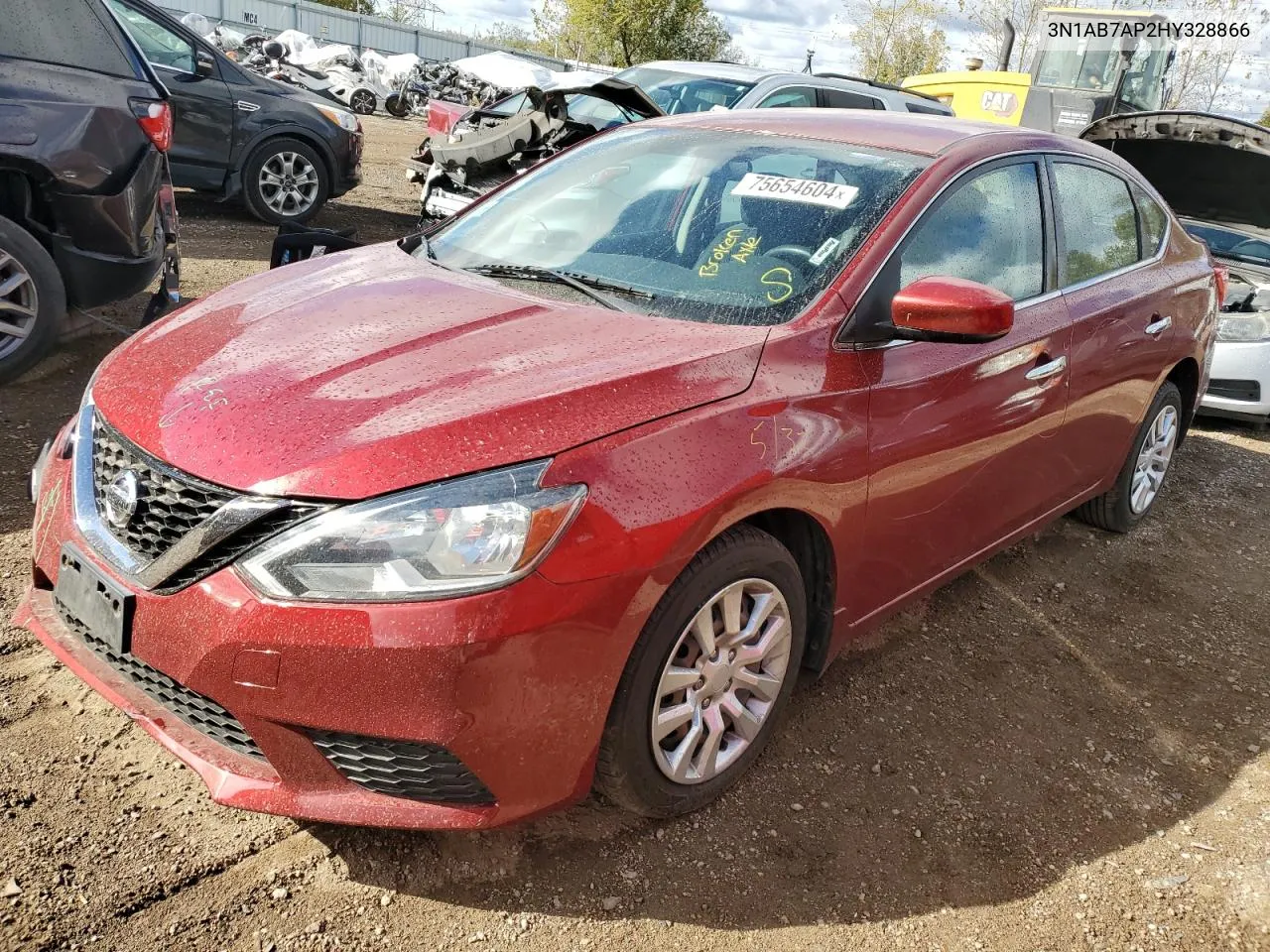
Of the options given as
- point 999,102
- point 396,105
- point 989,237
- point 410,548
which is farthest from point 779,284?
point 396,105

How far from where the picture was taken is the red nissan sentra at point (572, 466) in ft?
6.24

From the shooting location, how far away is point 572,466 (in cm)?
198

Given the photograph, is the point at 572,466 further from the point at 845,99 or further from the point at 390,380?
the point at 845,99

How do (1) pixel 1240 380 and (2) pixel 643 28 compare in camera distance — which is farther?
(2) pixel 643 28

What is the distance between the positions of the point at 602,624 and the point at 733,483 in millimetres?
435

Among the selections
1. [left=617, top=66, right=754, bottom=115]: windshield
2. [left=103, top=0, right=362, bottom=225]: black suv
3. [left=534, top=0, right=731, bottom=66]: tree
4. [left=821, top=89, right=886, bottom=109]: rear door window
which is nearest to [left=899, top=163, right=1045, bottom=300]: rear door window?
[left=617, top=66, right=754, bottom=115]: windshield

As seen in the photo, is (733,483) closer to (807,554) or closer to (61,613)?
(807,554)

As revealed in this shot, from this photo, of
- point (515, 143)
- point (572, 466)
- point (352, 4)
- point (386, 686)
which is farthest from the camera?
point (352, 4)

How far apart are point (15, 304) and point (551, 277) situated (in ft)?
9.00

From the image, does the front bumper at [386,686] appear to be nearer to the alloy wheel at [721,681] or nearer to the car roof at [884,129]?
the alloy wheel at [721,681]

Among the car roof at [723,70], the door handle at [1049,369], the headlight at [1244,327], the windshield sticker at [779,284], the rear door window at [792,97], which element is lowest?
the headlight at [1244,327]

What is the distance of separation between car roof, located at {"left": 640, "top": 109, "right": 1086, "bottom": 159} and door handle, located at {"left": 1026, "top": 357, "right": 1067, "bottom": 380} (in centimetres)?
68

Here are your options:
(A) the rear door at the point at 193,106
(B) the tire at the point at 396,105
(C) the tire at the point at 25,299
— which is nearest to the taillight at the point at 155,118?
(C) the tire at the point at 25,299

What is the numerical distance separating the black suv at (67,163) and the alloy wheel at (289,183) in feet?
13.2
